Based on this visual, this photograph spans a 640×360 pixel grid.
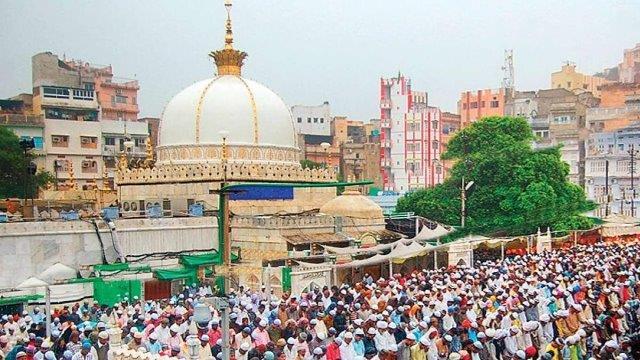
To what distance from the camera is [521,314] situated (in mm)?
12820

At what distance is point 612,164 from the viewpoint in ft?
161

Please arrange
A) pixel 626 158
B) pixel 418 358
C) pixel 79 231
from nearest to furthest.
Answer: pixel 418 358 < pixel 79 231 < pixel 626 158

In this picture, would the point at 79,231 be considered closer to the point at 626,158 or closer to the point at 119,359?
the point at 119,359

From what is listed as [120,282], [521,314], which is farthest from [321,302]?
[120,282]

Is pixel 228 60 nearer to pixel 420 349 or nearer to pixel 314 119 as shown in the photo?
pixel 420 349

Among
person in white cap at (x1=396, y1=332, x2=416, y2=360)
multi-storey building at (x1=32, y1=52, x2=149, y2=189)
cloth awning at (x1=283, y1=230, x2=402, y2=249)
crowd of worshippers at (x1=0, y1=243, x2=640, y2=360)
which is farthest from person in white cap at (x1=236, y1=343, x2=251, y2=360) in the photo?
multi-storey building at (x1=32, y1=52, x2=149, y2=189)

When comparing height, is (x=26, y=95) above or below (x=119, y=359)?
above

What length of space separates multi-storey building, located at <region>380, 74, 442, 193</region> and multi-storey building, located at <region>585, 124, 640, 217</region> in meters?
11.7

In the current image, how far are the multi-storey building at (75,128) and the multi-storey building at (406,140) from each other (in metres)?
20.6

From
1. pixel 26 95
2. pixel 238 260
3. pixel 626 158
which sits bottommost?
pixel 238 260

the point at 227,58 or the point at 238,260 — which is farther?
the point at 227,58

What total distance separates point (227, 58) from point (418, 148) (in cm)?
2924

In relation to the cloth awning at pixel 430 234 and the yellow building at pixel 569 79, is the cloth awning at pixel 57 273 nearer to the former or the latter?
the cloth awning at pixel 430 234

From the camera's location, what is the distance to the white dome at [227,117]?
2862 centimetres
